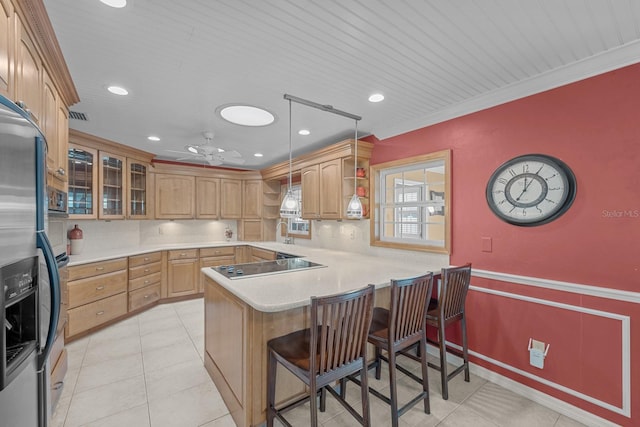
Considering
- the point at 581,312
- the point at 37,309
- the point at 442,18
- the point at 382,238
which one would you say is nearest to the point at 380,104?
the point at 442,18

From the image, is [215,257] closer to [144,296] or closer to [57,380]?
[144,296]

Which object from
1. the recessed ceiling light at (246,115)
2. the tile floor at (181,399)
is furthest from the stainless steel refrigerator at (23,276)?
the recessed ceiling light at (246,115)

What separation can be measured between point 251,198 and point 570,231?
190 inches

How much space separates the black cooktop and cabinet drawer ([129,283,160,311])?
84.2 inches

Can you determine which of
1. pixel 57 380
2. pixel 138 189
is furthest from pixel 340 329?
pixel 138 189

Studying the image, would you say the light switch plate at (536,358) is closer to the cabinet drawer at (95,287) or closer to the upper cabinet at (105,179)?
the cabinet drawer at (95,287)

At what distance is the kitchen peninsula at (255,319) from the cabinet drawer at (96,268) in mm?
1840

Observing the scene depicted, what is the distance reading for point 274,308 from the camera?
5.11 feet

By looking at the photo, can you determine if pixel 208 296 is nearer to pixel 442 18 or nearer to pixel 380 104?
pixel 380 104

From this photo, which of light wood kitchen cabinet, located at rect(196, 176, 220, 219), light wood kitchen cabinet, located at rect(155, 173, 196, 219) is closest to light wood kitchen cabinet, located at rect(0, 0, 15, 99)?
light wood kitchen cabinet, located at rect(155, 173, 196, 219)

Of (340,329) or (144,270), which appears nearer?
(340,329)

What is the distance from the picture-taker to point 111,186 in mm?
3906

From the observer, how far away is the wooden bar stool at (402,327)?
70.2 inches

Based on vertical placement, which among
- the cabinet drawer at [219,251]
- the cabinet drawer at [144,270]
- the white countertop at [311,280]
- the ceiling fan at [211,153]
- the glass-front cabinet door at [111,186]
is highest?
the ceiling fan at [211,153]
